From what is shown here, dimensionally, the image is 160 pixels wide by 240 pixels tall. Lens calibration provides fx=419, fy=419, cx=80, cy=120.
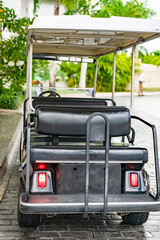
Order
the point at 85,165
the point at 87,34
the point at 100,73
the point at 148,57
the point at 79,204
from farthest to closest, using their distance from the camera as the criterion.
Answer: the point at 148,57
the point at 100,73
the point at 87,34
the point at 85,165
the point at 79,204

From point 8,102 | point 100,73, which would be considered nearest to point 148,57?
point 100,73

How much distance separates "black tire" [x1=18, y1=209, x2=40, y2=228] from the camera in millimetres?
3935

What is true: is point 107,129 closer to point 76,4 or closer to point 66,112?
point 66,112

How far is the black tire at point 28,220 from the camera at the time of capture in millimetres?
3935

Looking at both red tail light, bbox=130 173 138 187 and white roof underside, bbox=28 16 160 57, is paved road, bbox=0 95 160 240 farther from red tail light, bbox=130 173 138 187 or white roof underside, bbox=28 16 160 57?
white roof underside, bbox=28 16 160 57

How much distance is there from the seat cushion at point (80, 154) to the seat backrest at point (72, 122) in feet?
0.50

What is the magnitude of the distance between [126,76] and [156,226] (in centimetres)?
2654

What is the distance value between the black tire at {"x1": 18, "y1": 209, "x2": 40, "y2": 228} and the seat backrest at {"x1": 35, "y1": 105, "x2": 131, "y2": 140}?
807mm

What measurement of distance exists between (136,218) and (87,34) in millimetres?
2217

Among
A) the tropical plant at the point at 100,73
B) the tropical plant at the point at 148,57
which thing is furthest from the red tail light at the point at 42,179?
the tropical plant at the point at 148,57

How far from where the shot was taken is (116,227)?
4.24m

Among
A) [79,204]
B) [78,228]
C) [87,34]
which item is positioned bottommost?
[78,228]

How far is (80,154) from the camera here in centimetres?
372

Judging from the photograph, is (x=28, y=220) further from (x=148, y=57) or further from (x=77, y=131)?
(x=148, y=57)
